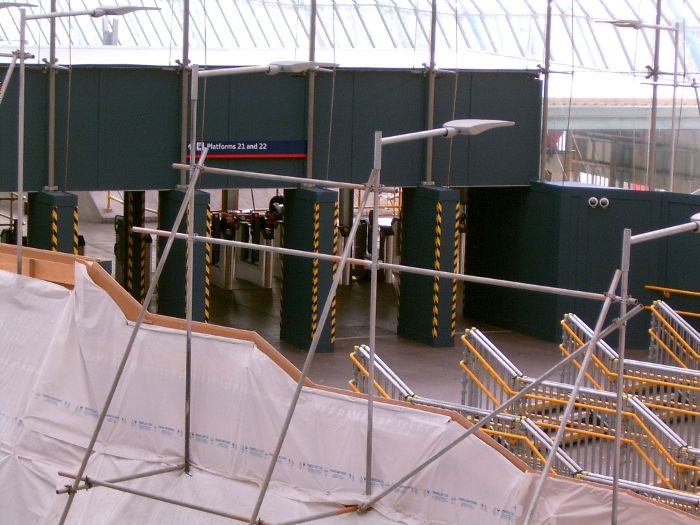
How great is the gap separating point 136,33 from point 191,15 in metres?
1.70

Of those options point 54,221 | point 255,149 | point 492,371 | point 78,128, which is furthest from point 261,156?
point 492,371

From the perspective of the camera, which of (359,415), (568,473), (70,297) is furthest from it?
(568,473)

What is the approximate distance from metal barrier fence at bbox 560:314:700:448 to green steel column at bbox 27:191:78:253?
6.87m

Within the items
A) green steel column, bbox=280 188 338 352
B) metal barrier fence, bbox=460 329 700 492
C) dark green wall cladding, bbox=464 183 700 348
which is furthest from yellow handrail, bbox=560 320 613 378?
dark green wall cladding, bbox=464 183 700 348

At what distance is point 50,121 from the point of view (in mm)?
18250

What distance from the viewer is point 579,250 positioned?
21.2m

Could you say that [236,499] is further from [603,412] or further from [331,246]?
[331,246]

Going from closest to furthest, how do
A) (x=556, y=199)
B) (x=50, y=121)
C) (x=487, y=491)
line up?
(x=487, y=491)
(x=50, y=121)
(x=556, y=199)

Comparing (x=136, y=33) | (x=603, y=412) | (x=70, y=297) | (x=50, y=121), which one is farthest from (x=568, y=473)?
(x=136, y=33)

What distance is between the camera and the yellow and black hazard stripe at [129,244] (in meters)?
21.6

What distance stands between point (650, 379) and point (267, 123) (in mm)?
7612

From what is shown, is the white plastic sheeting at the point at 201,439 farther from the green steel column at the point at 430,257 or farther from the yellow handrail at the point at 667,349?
the green steel column at the point at 430,257

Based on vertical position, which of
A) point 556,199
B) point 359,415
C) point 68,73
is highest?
point 68,73

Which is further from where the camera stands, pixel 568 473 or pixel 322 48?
pixel 322 48
